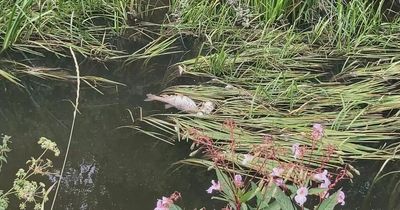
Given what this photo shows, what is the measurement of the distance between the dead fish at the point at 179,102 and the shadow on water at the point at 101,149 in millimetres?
58

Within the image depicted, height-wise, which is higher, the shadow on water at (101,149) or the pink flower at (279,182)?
the pink flower at (279,182)

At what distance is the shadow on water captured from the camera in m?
2.79

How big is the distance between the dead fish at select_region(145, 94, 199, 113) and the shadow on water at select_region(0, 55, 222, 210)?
0.19 feet

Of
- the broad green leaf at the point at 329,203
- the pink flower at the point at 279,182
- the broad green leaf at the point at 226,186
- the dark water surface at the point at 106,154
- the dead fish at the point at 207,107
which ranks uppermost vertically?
the broad green leaf at the point at 226,186

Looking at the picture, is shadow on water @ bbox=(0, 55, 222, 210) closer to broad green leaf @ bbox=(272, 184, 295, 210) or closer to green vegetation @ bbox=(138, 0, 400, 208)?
green vegetation @ bbox=(138, 0, 400, 208)

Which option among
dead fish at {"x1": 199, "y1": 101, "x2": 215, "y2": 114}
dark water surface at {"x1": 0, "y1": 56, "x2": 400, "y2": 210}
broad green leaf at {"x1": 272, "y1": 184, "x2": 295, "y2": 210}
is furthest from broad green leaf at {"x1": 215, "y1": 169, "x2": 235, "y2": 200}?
dead fish at {"x1": 199, "y1": 101, "x2": 215, "y2": 114}

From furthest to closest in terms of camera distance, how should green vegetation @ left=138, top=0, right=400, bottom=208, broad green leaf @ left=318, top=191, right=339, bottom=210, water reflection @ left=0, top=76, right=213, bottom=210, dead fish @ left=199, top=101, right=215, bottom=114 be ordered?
dead fish @ left=199, top=101, right=215, bottom=114
green vegetation @ left=138, top=0, right=400, bottom=208
water reflection @ left=0, top=76, right=213, bottom=210
broad green leaf @ left=318, top=191, right=339, bottom=210

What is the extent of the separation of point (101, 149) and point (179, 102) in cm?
54

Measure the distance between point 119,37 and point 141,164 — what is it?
4.46 ft

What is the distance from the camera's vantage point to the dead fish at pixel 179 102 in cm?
337

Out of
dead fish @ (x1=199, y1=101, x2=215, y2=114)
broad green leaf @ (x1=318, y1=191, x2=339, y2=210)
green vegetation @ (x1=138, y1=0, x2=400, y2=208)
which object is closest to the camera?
broad green leaf @ (x1=318, y1=191, x2=339, y2=210)

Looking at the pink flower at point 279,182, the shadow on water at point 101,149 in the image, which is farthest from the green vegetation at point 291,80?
the pink flower at point 279,182

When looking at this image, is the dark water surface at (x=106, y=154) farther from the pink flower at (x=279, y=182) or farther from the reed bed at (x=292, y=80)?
the pink flower at (x=279, y=182)

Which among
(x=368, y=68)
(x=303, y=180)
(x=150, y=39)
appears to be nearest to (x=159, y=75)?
(x=150, y=39)
